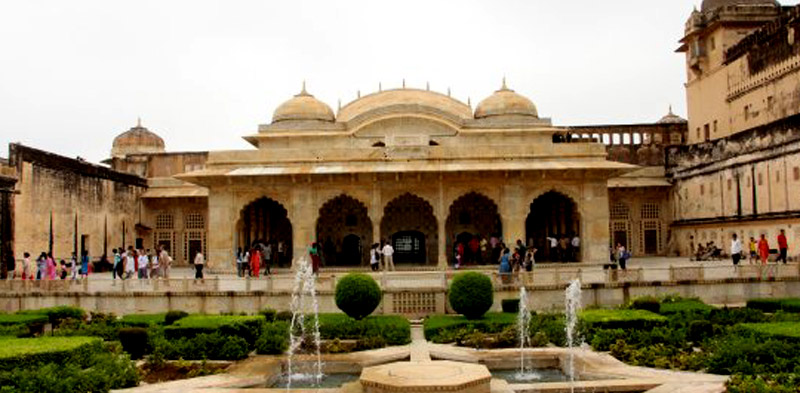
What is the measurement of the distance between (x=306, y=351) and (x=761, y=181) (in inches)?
698

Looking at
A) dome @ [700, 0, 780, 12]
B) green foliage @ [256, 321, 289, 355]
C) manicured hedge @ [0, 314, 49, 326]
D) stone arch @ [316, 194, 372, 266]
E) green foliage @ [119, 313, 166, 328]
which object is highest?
dome @ [700, 0, 780, 12]

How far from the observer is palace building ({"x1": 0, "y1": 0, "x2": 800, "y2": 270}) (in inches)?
896

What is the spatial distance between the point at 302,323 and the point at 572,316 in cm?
474

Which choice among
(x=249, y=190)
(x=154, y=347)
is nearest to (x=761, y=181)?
(x=249, y=190)

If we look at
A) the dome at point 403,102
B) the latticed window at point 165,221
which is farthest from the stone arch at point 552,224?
the latticed window at point 165,221

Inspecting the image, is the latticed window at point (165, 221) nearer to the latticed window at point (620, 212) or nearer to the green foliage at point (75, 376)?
the latticed window at point (620, 212)

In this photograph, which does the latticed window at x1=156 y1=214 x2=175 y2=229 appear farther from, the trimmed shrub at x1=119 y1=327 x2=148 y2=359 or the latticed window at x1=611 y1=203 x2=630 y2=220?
the trimmed shrub at x1=119 y1=327 x2=148 y2=359

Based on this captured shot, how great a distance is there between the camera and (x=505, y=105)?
1107 inches

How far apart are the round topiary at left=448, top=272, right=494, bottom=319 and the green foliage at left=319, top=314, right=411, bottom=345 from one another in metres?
1.42

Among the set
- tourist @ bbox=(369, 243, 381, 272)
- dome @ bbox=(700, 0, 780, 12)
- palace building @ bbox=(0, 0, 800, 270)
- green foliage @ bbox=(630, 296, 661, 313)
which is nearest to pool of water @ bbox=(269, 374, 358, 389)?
green foliage @ bbox=(630, 296, 661, 313)

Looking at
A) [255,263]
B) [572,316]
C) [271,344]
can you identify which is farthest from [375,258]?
[271,344]

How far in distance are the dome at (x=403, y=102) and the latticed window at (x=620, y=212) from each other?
735cm

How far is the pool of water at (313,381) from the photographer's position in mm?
9938

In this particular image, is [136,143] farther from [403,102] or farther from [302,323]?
[302,323]
